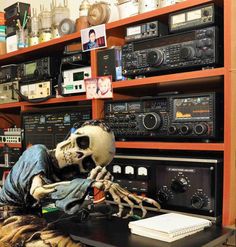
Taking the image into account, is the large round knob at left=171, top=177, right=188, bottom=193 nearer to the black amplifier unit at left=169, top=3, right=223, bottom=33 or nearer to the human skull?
the human skull

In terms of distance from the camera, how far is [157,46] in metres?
1.53

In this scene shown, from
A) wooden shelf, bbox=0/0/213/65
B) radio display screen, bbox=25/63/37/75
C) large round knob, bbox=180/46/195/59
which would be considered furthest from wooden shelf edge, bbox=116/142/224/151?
radio display screen, bbox=25/63/37/75

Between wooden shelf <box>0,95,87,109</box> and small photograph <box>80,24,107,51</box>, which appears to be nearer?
small photograph <box>80,24,107,51</box>

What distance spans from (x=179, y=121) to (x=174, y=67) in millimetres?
224

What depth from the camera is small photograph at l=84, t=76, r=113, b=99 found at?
1.72 meters

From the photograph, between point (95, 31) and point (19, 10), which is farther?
point (19, 10)

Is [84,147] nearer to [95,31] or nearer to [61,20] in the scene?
[95,31]

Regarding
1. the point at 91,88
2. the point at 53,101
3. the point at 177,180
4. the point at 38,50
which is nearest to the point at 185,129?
the point at 177,180

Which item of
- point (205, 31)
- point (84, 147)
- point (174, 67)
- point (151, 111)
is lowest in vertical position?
point (84, 147)

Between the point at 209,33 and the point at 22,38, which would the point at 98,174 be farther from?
the point at 22,38

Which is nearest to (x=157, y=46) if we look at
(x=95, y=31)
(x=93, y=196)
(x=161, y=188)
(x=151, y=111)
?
(x=151, y=111)

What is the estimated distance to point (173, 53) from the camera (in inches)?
58.4

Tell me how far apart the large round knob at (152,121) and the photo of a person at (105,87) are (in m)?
0.25

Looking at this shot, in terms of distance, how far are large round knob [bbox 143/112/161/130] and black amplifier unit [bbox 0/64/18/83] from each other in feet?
3.83
